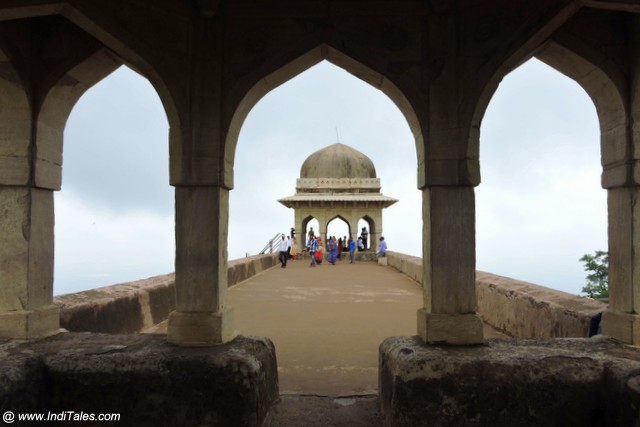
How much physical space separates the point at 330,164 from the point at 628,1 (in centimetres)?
2039

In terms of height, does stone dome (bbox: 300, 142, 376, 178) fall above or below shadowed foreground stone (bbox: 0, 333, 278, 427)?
above

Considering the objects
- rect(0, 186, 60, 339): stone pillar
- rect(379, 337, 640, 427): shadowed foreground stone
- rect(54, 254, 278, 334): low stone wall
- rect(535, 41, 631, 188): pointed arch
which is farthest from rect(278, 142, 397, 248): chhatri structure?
rect(379, 337, 640, 427): shadowed foreground stone

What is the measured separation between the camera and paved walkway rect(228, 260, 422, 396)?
457 centimetres

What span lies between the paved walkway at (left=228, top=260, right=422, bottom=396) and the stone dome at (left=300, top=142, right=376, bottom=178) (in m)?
11.2

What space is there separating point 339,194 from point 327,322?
16366 mm

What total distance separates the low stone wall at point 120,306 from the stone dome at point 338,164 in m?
16.1

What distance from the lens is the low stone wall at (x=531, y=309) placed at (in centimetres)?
483

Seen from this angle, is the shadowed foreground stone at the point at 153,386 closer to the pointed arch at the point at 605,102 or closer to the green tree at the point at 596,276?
the pointed arch at the point at 605,102

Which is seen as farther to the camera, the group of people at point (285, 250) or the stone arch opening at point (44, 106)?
the group of people at point (285, 250)

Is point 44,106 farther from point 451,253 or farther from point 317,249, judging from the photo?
point 317,249

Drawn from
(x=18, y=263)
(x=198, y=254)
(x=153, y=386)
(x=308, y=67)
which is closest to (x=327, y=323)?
(x=198, y=254)

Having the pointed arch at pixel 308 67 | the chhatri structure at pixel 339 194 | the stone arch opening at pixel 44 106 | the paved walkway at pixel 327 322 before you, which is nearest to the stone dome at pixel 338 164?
the chhatri structure at pixel 339 194

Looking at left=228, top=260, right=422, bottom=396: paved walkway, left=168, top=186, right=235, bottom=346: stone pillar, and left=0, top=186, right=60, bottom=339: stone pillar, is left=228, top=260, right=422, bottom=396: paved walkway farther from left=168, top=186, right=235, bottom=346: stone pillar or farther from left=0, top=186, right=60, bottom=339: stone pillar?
left=0, top=186, right=60, bottom=339: stone pillar

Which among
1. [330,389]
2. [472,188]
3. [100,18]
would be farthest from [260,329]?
[100,18]
